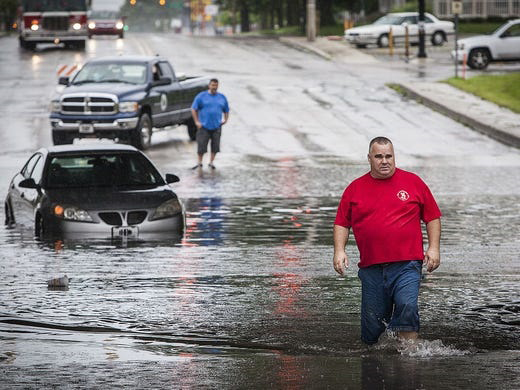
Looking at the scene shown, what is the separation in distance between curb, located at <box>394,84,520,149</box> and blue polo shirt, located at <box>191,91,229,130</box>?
8.03 meters

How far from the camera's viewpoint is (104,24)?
75.6m

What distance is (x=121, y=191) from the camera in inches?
693

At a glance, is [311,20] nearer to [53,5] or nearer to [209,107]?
[53,5]

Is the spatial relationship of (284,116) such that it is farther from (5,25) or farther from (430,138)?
(5,25)

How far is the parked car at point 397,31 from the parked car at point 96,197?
45355mm

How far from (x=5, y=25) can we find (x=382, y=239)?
86.9 m

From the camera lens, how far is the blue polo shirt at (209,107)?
2809cm

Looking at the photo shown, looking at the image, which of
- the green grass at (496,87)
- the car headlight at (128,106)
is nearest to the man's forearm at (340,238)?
the car headlight at (128,106)

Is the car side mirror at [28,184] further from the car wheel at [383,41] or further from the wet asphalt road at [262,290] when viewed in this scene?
the car wheel at [383,41]

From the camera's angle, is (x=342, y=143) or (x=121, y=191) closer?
(x=121, y=191)

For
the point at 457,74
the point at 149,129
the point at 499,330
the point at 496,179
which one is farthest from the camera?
the point at 457,74

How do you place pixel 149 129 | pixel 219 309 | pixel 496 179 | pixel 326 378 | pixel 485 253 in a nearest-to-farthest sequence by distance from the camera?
pixel 326 378 < pixel 219 309 < pixel 485 253 < pixel 496 179 < pixel 149 129

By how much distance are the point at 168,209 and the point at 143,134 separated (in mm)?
14665

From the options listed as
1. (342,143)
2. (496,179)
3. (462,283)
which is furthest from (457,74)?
(462,283)
